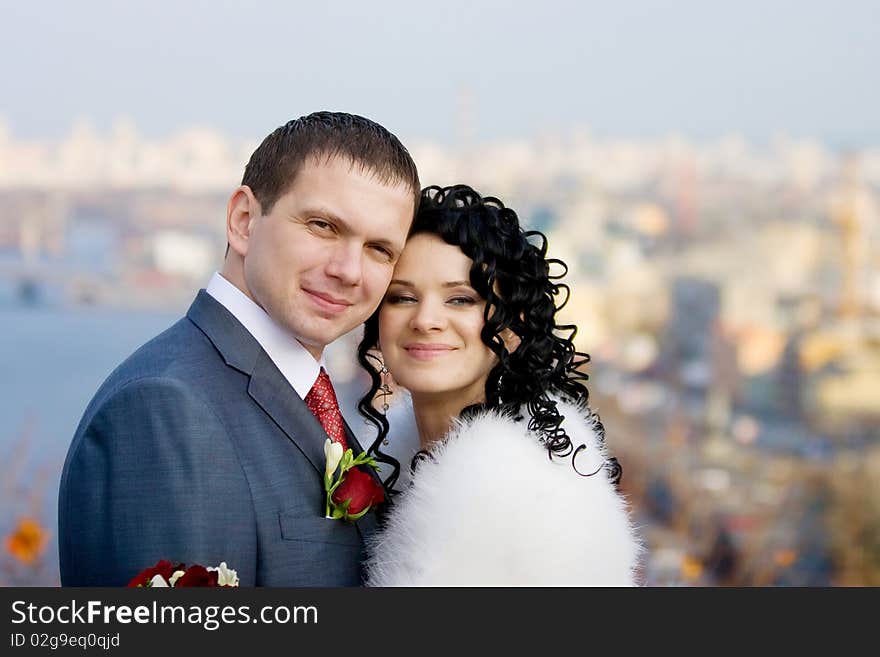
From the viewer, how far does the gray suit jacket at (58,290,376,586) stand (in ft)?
5.27

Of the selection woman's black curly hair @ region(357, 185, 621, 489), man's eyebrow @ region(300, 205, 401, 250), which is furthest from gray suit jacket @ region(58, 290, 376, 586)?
woman's black curly hair @ region(357, 185, 621, 489)

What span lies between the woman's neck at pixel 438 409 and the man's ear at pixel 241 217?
1.74ft

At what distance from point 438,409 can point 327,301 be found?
0.47 meters

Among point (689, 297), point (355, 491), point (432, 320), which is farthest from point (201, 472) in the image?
point (689, 297)

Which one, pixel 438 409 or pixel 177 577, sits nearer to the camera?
pixel 177 577

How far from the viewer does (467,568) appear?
1.78 meters

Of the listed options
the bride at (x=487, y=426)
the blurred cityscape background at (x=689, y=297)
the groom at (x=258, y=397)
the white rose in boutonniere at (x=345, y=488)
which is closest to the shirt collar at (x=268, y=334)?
the groom at (x=258, y=397)

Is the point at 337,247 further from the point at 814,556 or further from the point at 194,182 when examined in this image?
the point at 814,556

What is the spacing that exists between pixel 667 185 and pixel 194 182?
8.84 ft

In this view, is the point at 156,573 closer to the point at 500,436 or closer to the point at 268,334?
the point at 268,334

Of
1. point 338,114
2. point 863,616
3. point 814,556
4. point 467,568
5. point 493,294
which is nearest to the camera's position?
point 467,568

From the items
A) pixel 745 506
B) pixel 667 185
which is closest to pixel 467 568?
pixel 745 506

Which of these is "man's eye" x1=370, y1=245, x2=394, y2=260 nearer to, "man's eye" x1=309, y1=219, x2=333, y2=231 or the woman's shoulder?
"man's eye" x1=309, y1=219, x2=333, y2=231

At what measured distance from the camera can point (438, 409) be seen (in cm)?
221
